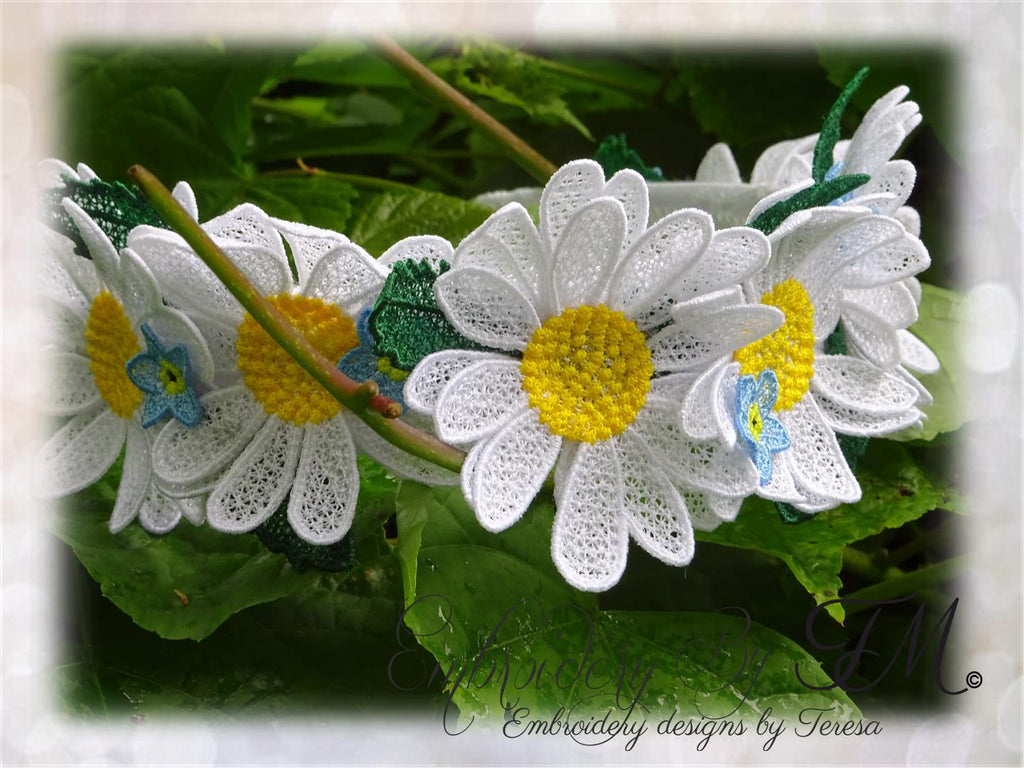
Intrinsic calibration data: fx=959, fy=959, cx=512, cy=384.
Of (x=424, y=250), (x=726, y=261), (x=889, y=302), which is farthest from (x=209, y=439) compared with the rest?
(x=889, y=302)

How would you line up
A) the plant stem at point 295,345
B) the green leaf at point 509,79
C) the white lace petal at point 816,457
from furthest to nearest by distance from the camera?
the green leaf at point 509,79, the white lace petal at point 816,457, the plant stem at point 295,345

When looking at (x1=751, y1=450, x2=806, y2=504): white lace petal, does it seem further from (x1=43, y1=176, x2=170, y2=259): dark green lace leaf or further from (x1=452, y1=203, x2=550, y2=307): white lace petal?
(x1=43, y1=176, x2=170, y2=259): dark green lace leaf

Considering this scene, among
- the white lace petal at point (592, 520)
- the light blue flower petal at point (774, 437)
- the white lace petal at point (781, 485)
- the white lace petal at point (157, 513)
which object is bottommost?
the white lace petal at point (157, 513)

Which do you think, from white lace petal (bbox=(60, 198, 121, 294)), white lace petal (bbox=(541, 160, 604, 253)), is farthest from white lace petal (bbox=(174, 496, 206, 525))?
white lace petal (bbox=(541, 160, 604, 253))

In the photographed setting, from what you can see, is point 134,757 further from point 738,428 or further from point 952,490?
point 952,490

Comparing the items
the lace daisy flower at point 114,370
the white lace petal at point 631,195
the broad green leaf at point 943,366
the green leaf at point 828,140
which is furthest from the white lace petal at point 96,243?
the broad green leaf at point 943,366

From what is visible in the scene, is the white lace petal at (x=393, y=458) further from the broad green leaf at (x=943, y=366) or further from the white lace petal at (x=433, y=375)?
the broad green leaf at (x=943, y=366)

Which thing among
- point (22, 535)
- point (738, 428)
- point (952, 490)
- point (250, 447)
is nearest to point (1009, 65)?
point (952, 490)
